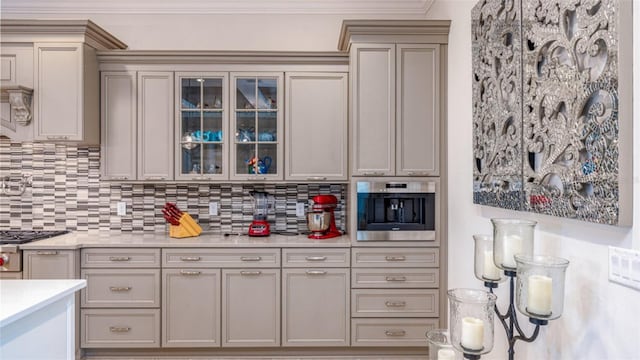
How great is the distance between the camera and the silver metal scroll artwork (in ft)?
4.25

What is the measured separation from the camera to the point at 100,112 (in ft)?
10.6

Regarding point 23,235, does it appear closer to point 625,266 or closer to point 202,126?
point 202,126

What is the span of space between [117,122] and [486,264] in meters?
2.97

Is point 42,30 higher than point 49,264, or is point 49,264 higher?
point 42,30

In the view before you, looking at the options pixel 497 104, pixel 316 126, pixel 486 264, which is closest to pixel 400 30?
pixel 316 126

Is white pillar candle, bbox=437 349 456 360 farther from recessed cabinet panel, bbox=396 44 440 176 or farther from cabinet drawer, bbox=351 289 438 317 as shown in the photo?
recessed cabinet panel, bbox=396 44 440 176

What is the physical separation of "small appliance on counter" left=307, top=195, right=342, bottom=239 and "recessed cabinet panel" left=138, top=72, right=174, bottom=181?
1211 mm

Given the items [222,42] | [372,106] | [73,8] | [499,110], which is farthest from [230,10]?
[499,110]

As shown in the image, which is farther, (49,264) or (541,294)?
(49,264)

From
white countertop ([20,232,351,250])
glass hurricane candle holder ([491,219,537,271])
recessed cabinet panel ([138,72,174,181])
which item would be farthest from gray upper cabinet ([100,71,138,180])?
glass hurricane candle holder ([491,219,537,271])

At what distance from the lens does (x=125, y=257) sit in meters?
2.96

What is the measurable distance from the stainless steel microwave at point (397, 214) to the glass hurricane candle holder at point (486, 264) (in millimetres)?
1265

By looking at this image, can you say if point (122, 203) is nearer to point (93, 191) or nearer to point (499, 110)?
point (93, 191)

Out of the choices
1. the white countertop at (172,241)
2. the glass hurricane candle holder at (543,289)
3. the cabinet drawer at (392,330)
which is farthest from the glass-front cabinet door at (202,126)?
the glass hurricane candle holder at (543,289)
